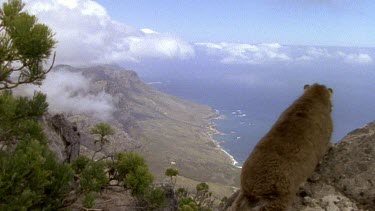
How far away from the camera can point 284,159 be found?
8.52 meters

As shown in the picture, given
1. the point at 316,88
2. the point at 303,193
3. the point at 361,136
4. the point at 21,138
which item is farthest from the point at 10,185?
the point at 316,88

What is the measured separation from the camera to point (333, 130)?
10828 millimetres

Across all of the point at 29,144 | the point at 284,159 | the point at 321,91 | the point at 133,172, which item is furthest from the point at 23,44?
the point at 321,91

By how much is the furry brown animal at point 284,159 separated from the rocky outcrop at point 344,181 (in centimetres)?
23

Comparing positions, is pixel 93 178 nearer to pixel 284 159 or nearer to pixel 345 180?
pixel 284 159

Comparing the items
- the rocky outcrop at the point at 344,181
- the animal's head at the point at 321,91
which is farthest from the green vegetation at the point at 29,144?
the animal's head at the point at 321,91

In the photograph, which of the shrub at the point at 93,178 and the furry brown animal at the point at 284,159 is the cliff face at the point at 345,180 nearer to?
the furry brown animal at the point at 284,159

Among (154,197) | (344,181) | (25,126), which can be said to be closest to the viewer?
(25,126)

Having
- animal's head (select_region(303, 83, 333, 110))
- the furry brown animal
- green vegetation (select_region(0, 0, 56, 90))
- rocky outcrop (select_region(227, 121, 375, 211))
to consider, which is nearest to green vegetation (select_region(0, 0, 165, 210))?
green vegetation (select_region(0, 0, 56, 90))

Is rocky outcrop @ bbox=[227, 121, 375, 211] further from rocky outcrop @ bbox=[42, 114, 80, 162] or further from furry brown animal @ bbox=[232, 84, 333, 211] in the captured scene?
rocky outcrop @ bbox=[42, 114, 80, 162]

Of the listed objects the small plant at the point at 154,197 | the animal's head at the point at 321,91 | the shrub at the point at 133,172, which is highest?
the animal's head at the point at 321,91

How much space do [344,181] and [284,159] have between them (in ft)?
4.66

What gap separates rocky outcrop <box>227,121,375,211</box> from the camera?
Result: 822 centimetres

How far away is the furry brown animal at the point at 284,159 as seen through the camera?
8.14 metres
